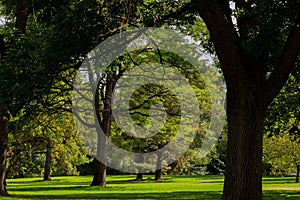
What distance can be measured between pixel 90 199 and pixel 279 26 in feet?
40.4

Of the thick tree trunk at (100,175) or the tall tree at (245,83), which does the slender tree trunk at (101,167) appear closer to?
the thick tree trunk at (100,175)

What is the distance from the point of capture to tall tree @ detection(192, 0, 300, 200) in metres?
10.0

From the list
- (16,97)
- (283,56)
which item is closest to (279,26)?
(283,56)

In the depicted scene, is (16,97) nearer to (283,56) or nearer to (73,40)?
(73,40)

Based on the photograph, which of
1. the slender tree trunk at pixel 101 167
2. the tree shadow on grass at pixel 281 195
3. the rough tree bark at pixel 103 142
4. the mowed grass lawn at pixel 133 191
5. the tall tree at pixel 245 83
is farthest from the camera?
the slender tree trunk at pixel 101 167

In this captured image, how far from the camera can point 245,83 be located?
10.3m

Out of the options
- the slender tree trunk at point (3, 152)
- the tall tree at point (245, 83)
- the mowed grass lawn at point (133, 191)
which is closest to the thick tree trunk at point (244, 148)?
the tall tree at point (245, 83)

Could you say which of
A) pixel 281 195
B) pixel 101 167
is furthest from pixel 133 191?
pixel 281 195

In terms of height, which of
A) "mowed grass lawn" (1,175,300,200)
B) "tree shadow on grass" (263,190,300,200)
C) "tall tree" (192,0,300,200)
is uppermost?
"tall tree" (192,0,300,200)

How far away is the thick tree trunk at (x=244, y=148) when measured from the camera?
1006 cm

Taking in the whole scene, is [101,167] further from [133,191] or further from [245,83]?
[245,83]

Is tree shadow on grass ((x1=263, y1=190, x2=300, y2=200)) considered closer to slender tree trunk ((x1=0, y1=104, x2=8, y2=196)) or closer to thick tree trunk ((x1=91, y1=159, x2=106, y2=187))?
thick tree trunk ((x1=91, y1=159, x2=106, y2=187))

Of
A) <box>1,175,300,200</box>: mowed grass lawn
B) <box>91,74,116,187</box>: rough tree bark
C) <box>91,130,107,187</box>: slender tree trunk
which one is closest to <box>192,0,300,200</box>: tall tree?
<box>1,175,300,200</box>: mowed grass lawn

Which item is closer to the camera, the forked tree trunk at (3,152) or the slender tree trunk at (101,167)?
the forked tree trunk at (3,152)
